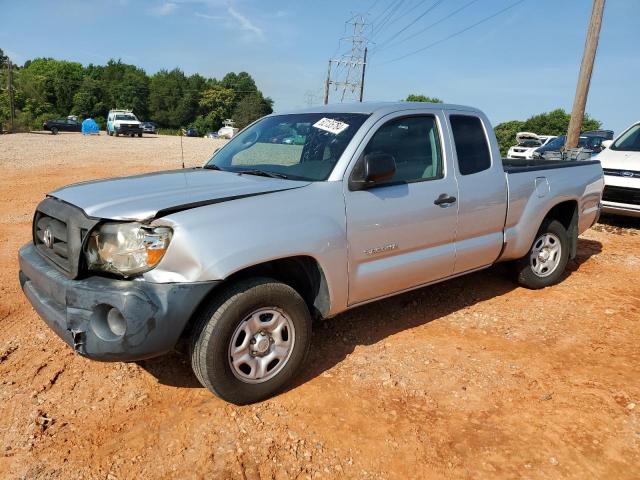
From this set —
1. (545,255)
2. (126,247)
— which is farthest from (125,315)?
(545,255)

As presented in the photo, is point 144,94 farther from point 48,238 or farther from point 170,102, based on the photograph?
point 48,238

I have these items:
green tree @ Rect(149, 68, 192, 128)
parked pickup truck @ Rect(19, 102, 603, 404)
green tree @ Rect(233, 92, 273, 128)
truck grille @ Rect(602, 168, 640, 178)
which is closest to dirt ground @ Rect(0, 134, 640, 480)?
parked pickup truck @ Rect(19, 102, 603, 404)

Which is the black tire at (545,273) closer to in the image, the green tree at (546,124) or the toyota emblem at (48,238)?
the toyota emblem at (48,238)

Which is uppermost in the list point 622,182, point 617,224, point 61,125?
point 622,182

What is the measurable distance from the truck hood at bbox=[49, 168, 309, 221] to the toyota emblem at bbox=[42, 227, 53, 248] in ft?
0.75

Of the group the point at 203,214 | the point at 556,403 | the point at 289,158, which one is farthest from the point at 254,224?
the point at 556,403

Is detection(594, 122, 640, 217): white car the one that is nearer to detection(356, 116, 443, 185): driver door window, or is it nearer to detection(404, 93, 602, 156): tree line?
detection(356, 116, 443, 185): driver door window

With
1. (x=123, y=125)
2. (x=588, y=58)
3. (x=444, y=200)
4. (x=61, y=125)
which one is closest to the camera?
(x=444, y=200)

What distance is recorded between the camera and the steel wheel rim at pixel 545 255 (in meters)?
5.04

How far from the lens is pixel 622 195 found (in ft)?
25.7

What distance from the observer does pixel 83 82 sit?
86.1m

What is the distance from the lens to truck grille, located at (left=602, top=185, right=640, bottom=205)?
7.67 meters

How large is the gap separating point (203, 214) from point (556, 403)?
247cm

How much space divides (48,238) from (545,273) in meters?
4.61
